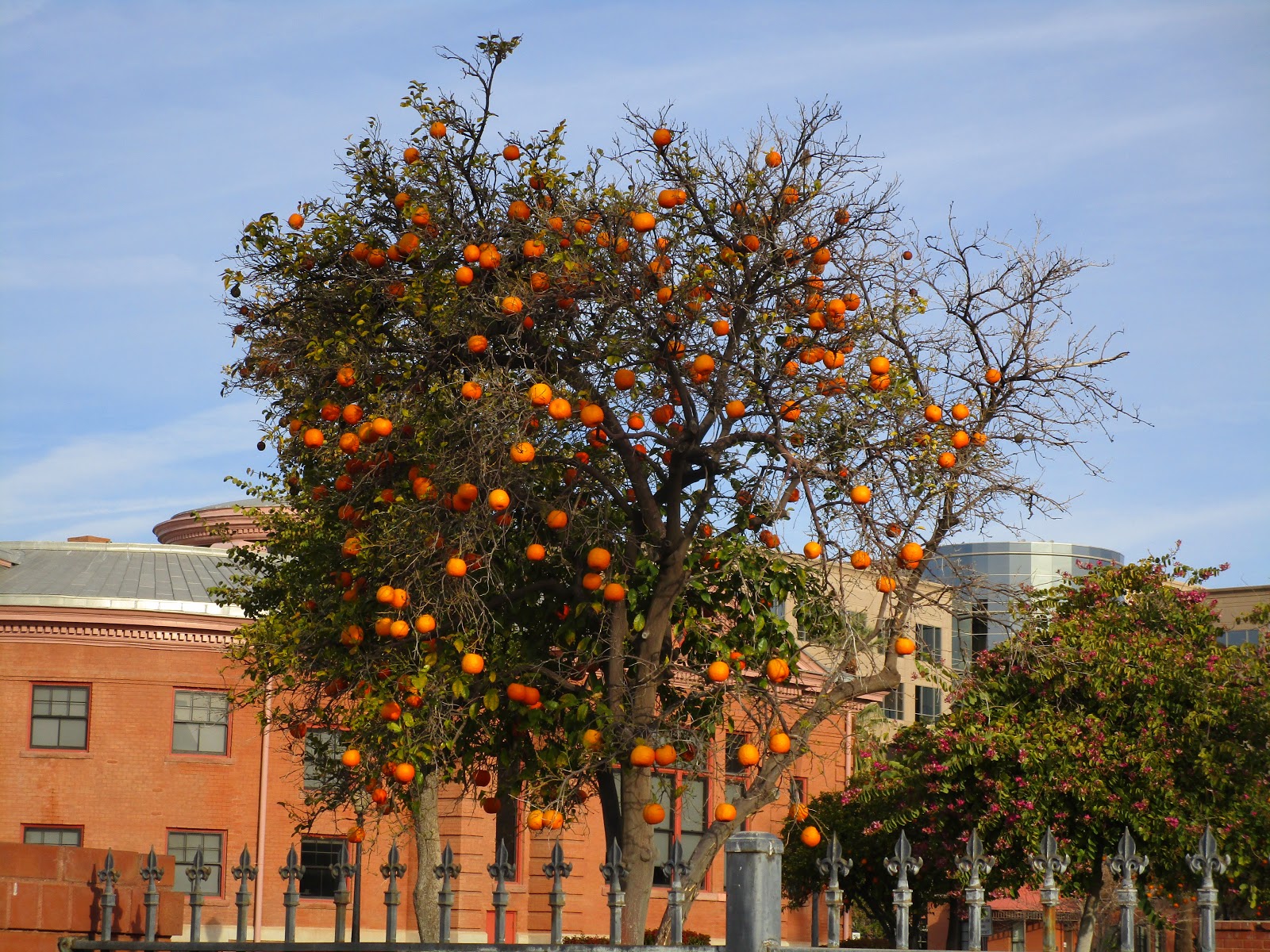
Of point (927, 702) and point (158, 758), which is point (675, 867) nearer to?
point (158, 758)

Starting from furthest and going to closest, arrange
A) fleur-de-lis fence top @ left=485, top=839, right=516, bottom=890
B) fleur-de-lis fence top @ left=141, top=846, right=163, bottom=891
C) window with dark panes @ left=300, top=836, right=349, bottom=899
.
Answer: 1. window with dark panes @ left=300, top=836, right=349, bottom=899
2. fleur-de-lis fence top @ left=141, top=846, right=163, bottom=891
3. fleur-de-lis fence top @ left=485, top=839, right=516, bottom=890

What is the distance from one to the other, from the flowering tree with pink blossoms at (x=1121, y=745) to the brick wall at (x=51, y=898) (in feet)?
36.3

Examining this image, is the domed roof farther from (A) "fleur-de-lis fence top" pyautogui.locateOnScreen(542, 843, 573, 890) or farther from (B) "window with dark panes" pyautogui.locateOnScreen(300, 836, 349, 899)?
(A) "fleur-de-lis fence top" pyautogui.locateOnScreen(542, 843, 573, 890)

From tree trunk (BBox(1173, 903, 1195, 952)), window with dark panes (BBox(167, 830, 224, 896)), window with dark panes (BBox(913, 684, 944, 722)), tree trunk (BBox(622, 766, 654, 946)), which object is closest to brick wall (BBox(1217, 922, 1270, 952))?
tree trunk (BBox(1173, 903, 1195, 952))

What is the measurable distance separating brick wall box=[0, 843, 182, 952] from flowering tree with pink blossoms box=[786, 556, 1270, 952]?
1107 centimetres

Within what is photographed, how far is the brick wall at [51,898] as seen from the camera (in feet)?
27.9

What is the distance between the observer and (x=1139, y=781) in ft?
59.7

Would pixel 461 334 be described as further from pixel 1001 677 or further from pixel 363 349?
pixel 1001 677

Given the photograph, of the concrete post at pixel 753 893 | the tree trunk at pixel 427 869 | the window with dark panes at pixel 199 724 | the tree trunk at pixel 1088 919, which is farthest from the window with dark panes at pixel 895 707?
the concrete post at pixel 753 893

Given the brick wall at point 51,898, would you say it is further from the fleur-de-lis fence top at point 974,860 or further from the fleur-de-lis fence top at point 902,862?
the fleur-de-lis fence top at point 974,860

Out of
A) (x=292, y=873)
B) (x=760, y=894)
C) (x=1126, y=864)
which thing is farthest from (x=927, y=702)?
(x=760, y=894)

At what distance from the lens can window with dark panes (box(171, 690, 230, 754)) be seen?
1095 inches

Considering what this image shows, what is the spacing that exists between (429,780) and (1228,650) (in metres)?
11.0

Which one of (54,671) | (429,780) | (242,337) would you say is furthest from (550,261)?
(54,671)
